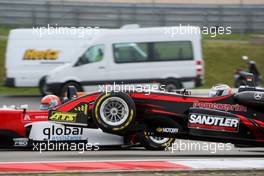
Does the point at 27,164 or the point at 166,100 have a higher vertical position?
Result: the point at 166,100

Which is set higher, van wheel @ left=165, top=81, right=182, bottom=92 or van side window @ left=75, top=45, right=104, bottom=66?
van side window @ left=75, top=45, right=104, bottom=66

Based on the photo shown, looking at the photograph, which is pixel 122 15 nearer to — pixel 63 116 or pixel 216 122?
pixel 63 116

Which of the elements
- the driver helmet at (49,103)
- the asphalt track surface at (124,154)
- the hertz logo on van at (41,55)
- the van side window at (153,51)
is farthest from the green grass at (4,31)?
the asphalt track surface at (124,154)

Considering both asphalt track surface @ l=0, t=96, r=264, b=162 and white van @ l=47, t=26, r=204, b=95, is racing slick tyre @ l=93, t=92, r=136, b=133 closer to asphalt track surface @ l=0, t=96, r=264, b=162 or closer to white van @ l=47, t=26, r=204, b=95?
asphalt track surface @ l=0, t=96, r=264, b=162

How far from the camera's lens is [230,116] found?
1098cm

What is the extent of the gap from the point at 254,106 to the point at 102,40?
33.4 feet

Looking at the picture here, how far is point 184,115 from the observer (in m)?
11.0

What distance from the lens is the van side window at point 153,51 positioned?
2053cm

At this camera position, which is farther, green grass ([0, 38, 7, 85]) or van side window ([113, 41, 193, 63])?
green grass ([0, 38, 7, 85])

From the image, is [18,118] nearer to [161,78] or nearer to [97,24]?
[161,78]

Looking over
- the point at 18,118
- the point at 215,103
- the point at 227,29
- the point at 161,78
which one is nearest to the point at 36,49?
the point at 161,78

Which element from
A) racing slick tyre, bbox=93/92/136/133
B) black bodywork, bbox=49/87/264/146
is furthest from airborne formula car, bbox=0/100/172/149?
racing slick tyre, bbox=93/92/136/133

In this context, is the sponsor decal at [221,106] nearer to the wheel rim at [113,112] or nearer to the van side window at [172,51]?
the wheel rim at [113,112]

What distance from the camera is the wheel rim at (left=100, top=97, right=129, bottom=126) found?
10922mm
